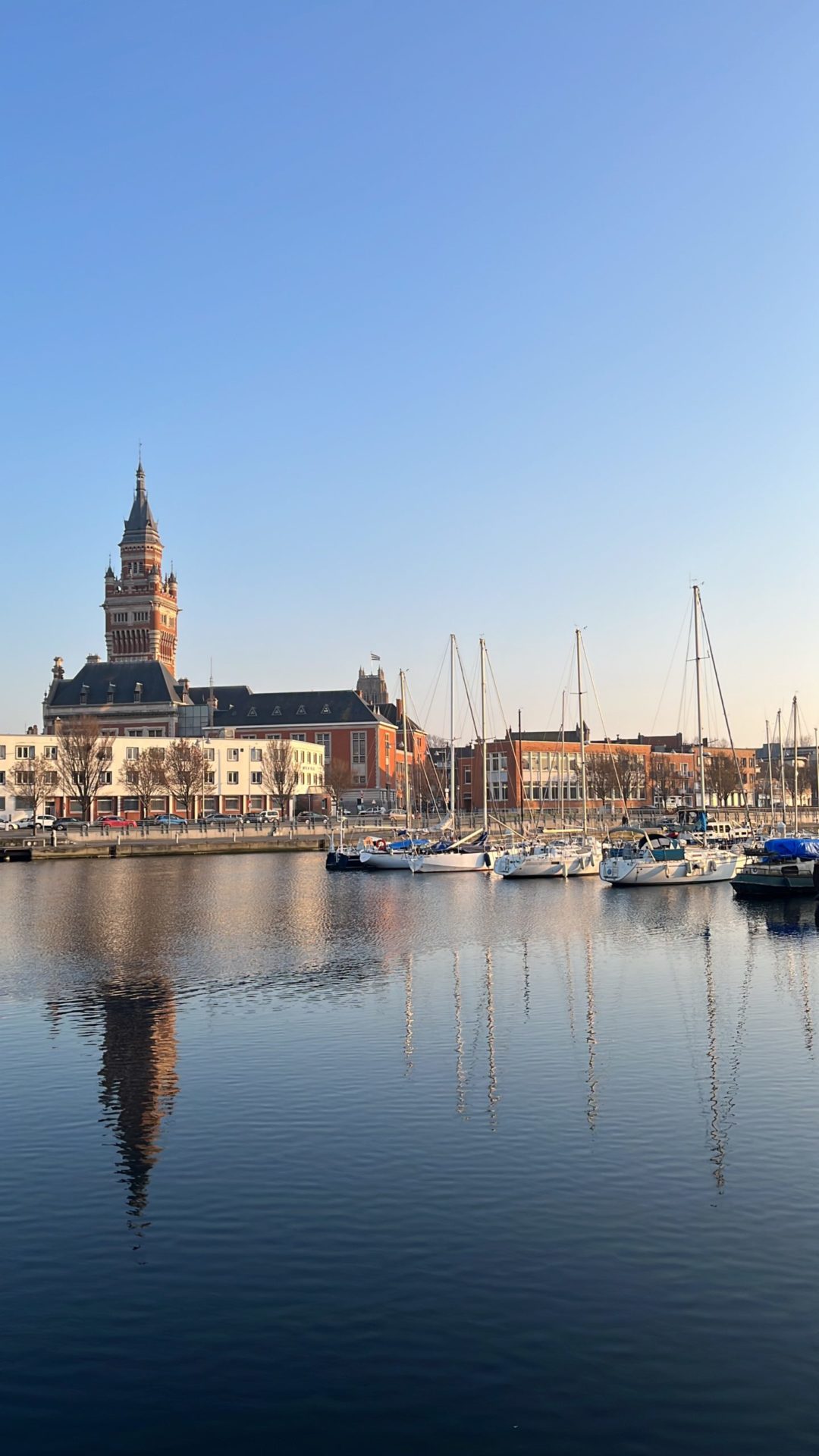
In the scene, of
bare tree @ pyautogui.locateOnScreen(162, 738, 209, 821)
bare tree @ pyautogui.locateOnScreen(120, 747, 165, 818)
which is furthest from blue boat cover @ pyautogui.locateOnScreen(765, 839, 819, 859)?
bare tree @ pyautogui.locateOnScreen(120, 747, 165, 818)

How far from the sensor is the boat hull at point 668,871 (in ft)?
243

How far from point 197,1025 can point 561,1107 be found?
11.4m

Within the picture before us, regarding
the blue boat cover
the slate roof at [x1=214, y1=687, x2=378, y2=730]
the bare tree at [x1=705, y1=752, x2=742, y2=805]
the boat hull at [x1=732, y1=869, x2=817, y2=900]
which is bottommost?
the boat hull at [x1=732, y1=869, x2=817, y2=900]

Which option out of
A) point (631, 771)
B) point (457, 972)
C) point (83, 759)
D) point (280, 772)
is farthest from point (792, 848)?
point (631, 771)

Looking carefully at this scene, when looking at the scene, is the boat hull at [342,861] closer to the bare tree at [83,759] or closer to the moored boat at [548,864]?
the moored boat at [548,864]

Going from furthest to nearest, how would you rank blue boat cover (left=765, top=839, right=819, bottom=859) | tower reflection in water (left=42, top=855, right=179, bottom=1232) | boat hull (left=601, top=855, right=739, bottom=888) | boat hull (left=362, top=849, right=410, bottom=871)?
boat hull (left=362, top=849, right=410, bottom=871)
boat hull (left=601, top=855, right=739, bottom=888)
blue boat cover (left=765, top=839, right=819, bottom=859)
tower reflection in water (left=42, top=855, right=179, bottom=1232)

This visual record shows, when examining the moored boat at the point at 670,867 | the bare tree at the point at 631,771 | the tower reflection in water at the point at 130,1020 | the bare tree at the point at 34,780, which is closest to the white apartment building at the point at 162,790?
the bare tree at the point at 34,780

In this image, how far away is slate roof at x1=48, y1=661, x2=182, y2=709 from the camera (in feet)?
590

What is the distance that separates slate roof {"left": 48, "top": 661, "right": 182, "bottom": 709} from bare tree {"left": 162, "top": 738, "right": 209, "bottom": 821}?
34.3 m

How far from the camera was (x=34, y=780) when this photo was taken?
13112 cm

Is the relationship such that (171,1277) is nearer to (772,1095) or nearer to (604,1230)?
(604,1230)

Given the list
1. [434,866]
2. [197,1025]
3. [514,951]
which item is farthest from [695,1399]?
[434,866]

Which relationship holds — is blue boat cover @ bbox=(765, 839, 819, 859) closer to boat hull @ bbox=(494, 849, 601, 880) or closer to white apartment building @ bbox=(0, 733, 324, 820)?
boat hull @ bbox=(494, 849, 601, 880)

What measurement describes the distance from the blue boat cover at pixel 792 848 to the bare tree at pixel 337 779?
4104 inches
